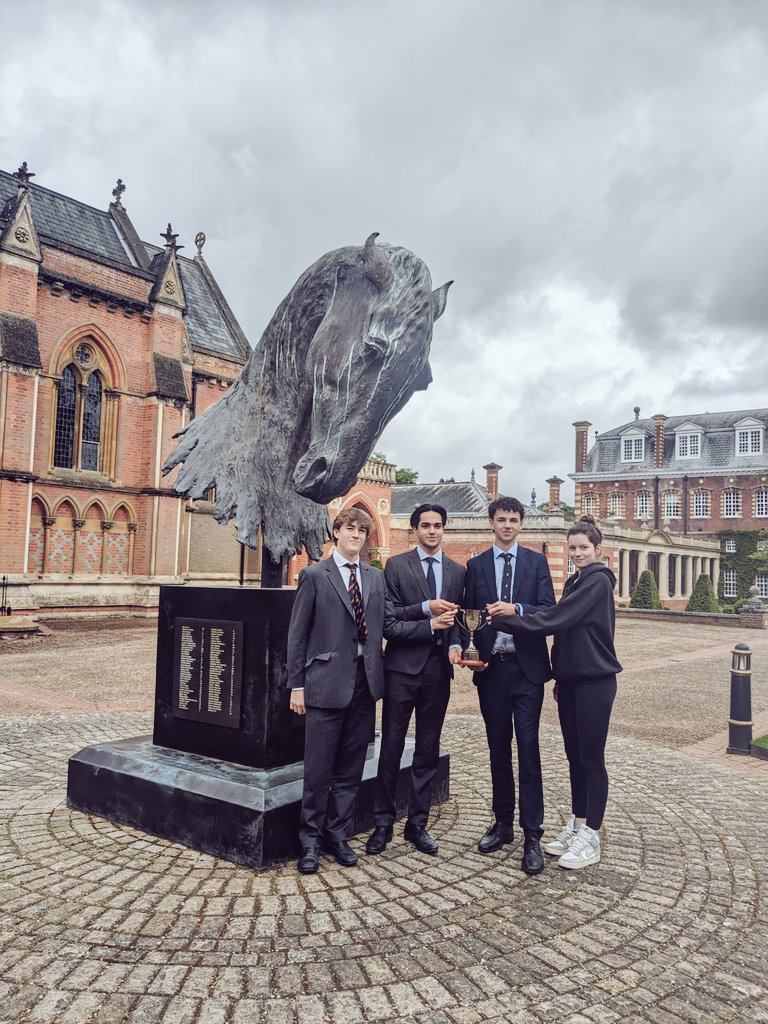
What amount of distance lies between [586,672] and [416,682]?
38.4 inches

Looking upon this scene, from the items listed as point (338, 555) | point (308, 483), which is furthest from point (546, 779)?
point (308, 483)

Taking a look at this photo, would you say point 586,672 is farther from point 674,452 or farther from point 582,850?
point 674,452

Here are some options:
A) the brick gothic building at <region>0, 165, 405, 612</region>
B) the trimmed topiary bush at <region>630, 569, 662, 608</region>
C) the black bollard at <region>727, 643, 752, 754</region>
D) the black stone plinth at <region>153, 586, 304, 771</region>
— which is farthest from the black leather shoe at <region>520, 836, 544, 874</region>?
the trimmed topiary bush at <region>630, 569, 662, 608</region>

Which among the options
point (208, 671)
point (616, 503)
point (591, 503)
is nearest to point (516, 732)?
point (208, 671)

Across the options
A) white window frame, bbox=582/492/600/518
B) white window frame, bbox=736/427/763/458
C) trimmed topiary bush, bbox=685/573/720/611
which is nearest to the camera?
trimmed topiary bush, bbox=685/573/720/611

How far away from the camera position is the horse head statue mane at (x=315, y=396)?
12.1 feet

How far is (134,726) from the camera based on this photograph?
24.7 feet

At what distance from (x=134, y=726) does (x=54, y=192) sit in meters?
21.0

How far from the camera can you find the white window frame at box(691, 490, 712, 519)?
45.3 m

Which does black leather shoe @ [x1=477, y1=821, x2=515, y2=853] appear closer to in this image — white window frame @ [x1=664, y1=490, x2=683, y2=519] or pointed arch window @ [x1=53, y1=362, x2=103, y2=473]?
pointed arch window @ [x1=53, y1=362, x2=103, y2=473]

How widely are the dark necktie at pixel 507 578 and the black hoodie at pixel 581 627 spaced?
217mm

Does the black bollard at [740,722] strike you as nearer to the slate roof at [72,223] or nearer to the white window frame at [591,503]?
the slate roof at [72,223]

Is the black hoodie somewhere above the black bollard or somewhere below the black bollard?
above

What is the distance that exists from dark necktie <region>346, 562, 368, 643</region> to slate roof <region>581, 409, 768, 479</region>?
4556 centimetres
